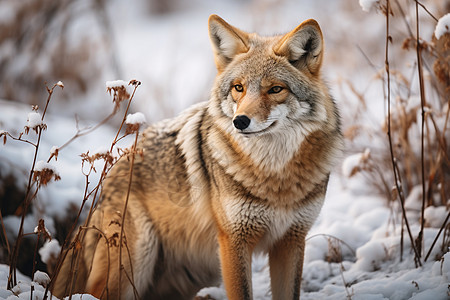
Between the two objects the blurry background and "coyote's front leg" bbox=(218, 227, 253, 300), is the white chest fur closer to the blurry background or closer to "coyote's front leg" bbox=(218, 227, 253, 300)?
"coyote's front leg" bbox=(218, 227, 253, 300)

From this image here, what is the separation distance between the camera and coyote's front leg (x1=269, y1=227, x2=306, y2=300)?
3029mm

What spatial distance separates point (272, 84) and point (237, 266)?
124cm

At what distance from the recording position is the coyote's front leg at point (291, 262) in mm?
3029

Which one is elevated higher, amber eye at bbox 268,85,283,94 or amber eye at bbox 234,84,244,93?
amber eye at bbox 234,84,244,93

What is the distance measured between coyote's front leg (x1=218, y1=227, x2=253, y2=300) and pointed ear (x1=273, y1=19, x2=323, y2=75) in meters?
1.26

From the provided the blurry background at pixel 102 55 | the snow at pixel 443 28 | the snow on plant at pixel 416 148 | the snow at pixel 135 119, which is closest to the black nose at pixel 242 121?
the snow at pixel 135 119

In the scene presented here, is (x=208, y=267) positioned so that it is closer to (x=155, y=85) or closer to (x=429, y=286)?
(x=429, y=286)

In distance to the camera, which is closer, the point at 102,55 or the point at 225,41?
the point at 225,41

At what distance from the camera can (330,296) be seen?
3258 millimetres

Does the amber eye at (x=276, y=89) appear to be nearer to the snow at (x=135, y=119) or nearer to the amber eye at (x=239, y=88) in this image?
the amber eye at (x=239, y=88)

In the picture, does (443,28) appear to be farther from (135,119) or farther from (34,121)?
(34,121)

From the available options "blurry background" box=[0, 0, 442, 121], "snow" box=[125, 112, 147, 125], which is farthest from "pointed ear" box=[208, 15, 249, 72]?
"blurry background" box=[0, 0, 442, 121]

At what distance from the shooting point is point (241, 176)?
2898 millimetres

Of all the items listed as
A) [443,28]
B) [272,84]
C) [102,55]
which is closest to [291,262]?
[272,84]
